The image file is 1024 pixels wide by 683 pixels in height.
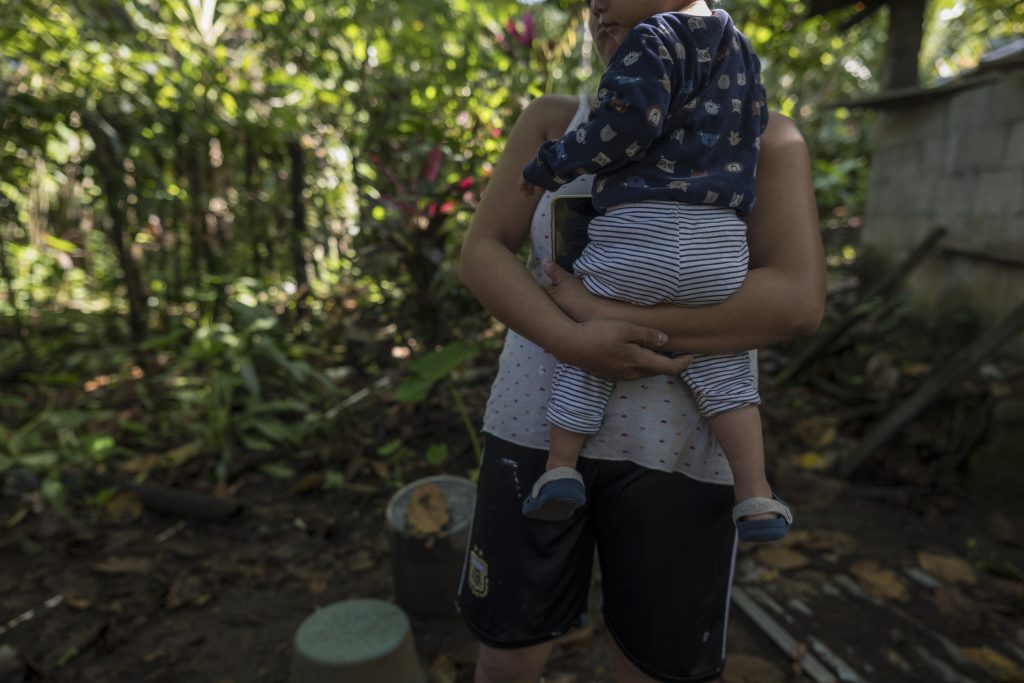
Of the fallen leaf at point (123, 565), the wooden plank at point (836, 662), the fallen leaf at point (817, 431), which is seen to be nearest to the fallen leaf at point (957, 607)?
the wooden plank at point (836, 662)

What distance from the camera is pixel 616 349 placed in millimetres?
1016

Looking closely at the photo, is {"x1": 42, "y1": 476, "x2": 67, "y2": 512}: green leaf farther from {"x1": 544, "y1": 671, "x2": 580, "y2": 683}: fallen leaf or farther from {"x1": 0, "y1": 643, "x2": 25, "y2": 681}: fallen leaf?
{"x1": 544, "y1": 671, "x2": 580, "y2": 683}: fallen leaf

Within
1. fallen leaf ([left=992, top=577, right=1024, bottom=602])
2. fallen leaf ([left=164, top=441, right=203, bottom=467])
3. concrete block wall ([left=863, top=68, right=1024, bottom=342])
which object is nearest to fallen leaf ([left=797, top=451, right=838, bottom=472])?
fallen leaf ([left=992, top=577, right=1024, bottom=602])

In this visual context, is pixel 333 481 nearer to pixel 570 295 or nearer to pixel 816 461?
pixel 570 295

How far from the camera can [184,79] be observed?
372 cm

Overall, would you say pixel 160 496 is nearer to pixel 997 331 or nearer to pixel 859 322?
pixel 997 331

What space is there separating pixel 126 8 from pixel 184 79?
732mm

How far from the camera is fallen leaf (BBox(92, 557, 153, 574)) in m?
2.48

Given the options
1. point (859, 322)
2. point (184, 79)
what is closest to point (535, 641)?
point (184, 79)

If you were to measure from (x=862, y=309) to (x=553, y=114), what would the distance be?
13.3ft

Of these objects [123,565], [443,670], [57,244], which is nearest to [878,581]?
[443,670]

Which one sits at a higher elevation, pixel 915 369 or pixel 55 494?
pixel 915 369

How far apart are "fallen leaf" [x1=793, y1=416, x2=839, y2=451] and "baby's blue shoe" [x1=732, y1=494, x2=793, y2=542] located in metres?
2.88

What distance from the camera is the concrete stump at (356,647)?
1.68 m
